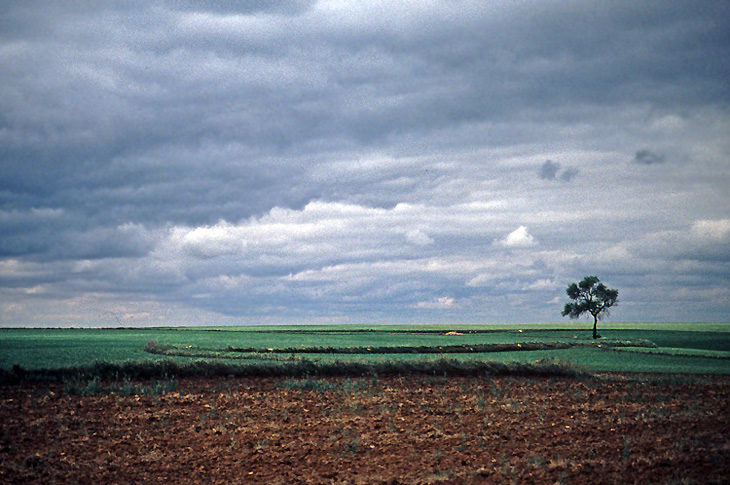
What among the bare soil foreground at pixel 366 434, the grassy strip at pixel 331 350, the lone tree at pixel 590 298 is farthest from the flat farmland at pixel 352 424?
the lone tree at pixel 590 298

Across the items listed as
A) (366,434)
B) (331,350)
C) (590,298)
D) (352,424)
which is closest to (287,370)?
(352,424)

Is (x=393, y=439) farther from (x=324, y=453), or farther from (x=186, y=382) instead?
(x=186, y=382)

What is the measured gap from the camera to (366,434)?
20125 millimetres

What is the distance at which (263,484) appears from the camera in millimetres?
16219

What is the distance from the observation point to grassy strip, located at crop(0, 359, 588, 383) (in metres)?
29.4

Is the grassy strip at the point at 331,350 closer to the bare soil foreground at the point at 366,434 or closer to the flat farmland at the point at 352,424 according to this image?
the flat farmland at the point at 352,424

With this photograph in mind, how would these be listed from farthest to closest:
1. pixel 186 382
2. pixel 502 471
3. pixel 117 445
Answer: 1. pixel 186 382
2. pixel 117 445
3. pixel 502 471

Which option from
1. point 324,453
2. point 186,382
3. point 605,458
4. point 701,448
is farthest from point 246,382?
point 701,448

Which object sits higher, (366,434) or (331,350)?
(366,434)

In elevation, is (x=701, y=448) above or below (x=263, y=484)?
above

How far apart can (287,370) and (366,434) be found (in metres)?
13.6

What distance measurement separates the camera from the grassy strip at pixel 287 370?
2944cm

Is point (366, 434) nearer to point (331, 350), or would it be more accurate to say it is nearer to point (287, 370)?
point (287, 370)

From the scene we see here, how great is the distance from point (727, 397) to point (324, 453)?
18547 mm
